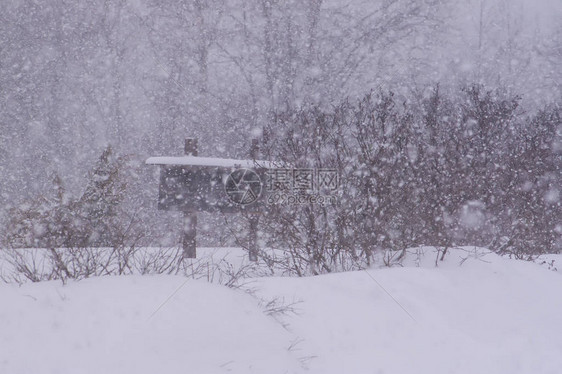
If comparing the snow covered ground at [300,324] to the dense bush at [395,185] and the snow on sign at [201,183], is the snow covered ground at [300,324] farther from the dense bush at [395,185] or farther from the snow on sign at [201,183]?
the snow on sign at [201,183]

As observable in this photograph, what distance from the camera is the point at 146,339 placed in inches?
134

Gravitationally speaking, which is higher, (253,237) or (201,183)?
(201,183)

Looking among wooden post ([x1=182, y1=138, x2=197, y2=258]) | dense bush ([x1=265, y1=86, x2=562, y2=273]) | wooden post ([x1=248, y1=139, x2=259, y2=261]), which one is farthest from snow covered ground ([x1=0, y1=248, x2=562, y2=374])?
wooden post ([x1=182, y1=138, x2=197, y2=258])

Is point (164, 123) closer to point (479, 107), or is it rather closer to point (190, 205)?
point (190, 205)

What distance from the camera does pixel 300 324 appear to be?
483cm

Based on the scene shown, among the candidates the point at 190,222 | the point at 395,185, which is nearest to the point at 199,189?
the point at 190,222

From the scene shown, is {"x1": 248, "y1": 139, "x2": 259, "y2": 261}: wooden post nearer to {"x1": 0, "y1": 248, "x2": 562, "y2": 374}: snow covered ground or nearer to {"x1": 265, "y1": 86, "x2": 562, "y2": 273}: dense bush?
{"x1": 265, "y1": 86, "x2": 562, "y2": 273}: dense bush

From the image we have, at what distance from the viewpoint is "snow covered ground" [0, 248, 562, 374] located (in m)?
3.31

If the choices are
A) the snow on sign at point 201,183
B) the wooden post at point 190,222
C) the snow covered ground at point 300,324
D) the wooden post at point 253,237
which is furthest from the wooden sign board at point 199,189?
the snow covered ground at point 300,324

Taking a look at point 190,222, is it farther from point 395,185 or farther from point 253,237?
point 395,185

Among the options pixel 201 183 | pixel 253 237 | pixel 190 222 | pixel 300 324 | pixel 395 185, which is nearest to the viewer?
pixel 300 324

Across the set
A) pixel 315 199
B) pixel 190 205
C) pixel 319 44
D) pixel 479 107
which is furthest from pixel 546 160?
Result: pixel 319 44

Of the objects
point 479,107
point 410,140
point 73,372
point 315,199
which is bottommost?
point 73,372

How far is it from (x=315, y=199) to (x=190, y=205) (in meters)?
2.59
